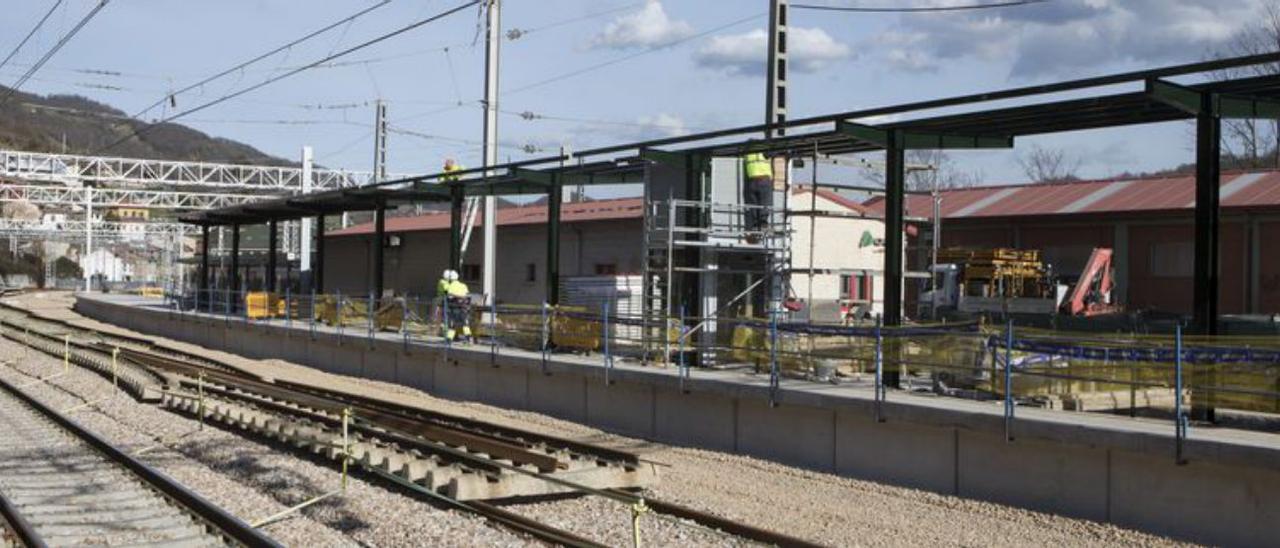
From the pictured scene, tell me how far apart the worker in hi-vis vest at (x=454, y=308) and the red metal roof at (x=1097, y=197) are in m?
18.8

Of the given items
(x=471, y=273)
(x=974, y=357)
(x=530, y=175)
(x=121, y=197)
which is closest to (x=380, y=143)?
(x=471, y=273)

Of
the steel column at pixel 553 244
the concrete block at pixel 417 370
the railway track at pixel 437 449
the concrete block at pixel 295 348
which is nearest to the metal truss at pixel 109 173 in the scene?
the concrete block at pixel 295 348

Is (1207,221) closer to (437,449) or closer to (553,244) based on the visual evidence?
(437,449)

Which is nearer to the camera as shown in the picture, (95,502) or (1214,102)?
(95,502)

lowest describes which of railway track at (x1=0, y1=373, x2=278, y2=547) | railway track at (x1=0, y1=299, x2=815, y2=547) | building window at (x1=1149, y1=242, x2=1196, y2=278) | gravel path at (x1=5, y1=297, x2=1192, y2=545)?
railway track at (x1=0, y1=373, x2=278, y2=547)

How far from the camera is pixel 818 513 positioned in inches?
480

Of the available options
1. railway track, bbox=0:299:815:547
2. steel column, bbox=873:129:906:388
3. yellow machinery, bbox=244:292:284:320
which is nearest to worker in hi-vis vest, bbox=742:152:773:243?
steel column, bbox=873:129:906:388

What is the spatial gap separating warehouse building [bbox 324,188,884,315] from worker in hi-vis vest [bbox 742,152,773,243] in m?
1.19

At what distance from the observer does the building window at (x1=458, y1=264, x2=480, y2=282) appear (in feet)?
136

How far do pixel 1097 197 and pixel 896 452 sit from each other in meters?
28.8

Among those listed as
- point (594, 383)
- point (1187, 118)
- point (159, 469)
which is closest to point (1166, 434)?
point (1187, 118)

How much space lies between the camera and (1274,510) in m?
10.6

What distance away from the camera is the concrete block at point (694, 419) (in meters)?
16.8

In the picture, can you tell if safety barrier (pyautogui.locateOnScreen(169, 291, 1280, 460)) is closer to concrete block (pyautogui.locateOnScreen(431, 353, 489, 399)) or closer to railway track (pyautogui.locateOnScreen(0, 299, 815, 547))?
concrete block (pyautogui.locateOnScreen(431, 353, 489, 399))
